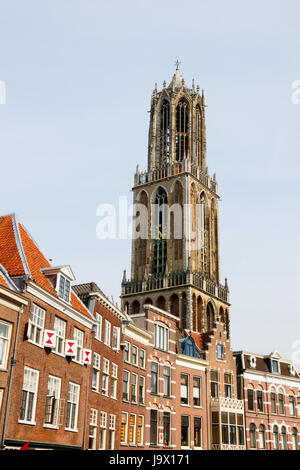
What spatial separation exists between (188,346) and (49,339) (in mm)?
20800

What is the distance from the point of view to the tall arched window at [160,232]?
266ft

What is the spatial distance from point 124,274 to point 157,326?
43.6m

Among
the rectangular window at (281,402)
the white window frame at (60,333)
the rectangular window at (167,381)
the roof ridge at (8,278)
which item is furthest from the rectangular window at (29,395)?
the rectangular window at (281,402)

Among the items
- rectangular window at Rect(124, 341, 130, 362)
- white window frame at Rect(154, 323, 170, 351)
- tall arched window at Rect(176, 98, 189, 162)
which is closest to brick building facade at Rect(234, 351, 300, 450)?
white window frame at Rect(154, 323, 170, 351)

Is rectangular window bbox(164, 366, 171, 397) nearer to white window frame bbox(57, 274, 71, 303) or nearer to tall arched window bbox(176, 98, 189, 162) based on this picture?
white window frame bbox(57, 274, 71, 303)

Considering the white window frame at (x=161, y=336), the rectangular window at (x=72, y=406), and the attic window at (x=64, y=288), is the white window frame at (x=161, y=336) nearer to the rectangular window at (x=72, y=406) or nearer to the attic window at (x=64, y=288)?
the rectangular window at (x=72, y=406)

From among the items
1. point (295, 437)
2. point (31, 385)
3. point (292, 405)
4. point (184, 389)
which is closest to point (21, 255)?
point (31, 385)

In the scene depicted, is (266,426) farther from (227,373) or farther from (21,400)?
(21,400)

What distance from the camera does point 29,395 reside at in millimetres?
22453

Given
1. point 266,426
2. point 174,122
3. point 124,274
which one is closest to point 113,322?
point 266,426

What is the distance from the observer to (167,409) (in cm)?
3800

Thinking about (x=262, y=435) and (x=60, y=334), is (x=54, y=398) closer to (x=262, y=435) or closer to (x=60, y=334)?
(x=60, y=334)

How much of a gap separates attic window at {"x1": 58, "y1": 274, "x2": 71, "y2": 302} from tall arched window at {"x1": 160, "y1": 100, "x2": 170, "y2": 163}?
65385 mm

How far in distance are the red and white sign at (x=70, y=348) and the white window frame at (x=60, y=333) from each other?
199mm
